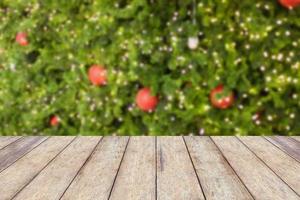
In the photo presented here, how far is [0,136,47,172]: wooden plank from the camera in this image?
7.14ft

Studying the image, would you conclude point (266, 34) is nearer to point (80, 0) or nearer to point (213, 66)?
point (213, 66)

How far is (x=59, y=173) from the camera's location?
1971mm

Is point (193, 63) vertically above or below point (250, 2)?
below

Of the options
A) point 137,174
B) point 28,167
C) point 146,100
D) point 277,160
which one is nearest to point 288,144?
point 277,160

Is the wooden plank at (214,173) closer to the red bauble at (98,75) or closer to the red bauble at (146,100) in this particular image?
the red bauble at (146,100)

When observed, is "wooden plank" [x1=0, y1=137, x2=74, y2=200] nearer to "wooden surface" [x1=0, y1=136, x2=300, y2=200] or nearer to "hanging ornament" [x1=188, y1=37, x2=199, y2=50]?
"wooden surface" [x1=0, y1=136, x2=300, y2=200]

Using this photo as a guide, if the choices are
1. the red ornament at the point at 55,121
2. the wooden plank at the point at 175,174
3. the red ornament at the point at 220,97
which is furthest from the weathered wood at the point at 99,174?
the red ornament at the point at 55,121

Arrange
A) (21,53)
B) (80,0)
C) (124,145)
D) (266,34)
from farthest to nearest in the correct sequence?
(21,53), (80,0), (266,34), (124,145)

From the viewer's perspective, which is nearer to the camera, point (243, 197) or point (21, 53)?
point (243, 197)

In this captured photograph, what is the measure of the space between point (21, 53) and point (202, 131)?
112 centimetres

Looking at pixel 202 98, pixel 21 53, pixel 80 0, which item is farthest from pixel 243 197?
pixel 21 53

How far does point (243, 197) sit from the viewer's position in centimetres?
167

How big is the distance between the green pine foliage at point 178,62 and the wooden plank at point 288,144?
0.17m

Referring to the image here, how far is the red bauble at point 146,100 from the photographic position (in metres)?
2.76
